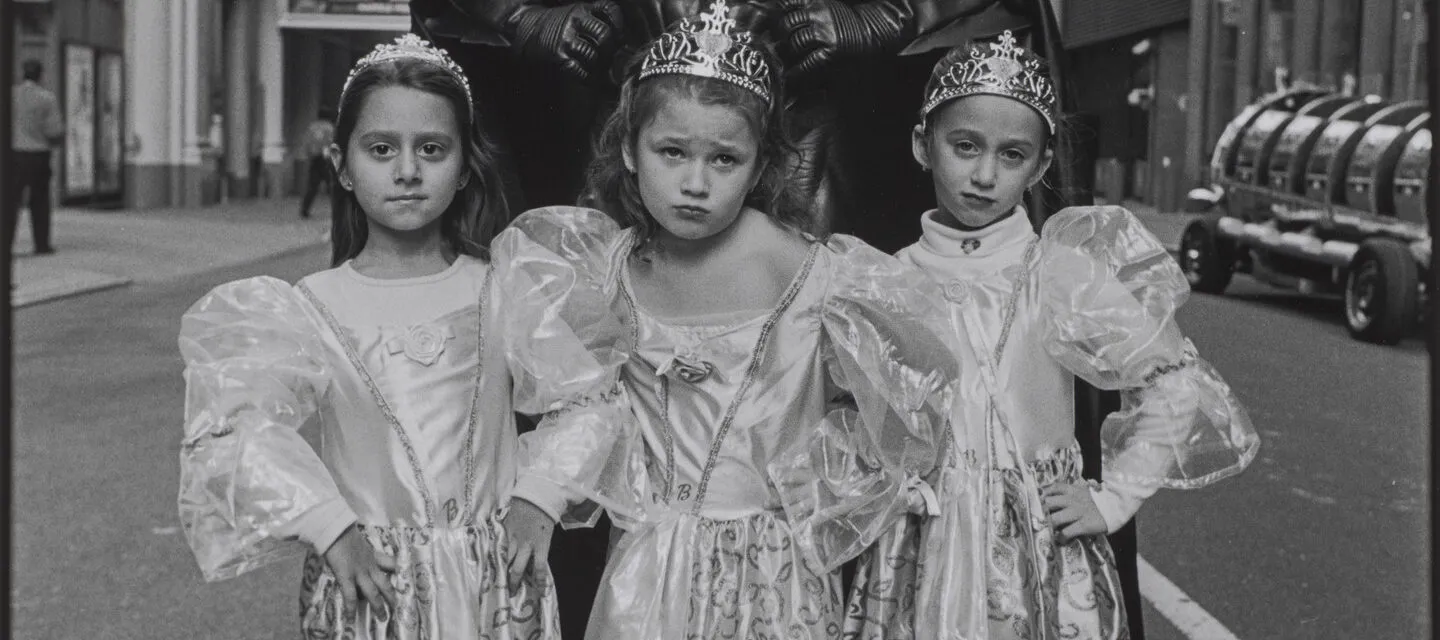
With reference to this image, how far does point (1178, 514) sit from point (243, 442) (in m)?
4.30

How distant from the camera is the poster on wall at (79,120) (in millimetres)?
19678

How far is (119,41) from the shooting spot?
20.7 meters

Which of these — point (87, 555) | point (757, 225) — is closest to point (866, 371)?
point (757, 225)

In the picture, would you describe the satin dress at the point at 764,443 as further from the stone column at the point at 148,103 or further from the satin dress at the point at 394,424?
the stone column at the point at 148,103

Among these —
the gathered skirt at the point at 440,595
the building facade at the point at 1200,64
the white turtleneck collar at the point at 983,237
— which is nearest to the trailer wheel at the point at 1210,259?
the building facade at the point at 1200,64

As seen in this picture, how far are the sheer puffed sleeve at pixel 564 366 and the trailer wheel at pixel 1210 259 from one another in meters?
10.8

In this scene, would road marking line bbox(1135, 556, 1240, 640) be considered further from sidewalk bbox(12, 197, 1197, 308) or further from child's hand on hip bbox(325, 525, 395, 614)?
sidewalk bbox(12, 197, 1197, 308)

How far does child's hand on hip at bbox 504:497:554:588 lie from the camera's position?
2.64 meters

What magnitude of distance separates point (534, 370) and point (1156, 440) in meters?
1.04

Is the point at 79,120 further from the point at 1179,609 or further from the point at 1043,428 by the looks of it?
the point at 1043,428

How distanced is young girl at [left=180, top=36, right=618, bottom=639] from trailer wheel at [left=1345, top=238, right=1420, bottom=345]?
7.92 m

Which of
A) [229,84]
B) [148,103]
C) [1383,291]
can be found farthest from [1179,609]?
[229,84]

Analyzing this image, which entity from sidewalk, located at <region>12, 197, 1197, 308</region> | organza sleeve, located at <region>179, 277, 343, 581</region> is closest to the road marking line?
organza sleeve, located at <region>179, 277, 343, 581</region>

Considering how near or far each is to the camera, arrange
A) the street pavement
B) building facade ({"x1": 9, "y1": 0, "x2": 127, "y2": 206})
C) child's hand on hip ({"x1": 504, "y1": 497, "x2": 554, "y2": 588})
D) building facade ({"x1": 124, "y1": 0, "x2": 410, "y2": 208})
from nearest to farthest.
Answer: child's hand on hip ({"x1": 504, "y1": 497, "x2": 554, "y2": 588})
the street pavement
building facade ({"x1": 9, "y1": 0, "x2": 127, "y2": 206})
building facade ({"x1": 124, "y1": 0, "x2": 410, "y2": 208})
